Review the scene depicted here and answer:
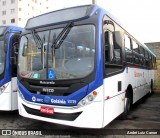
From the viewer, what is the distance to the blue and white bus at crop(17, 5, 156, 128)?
505cm

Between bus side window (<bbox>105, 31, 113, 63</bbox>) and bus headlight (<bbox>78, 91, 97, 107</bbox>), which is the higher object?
bus side window (<bbox>105, 31, 113, 63</bbox>)

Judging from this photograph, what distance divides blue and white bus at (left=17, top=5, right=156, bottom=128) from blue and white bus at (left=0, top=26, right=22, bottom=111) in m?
0.94

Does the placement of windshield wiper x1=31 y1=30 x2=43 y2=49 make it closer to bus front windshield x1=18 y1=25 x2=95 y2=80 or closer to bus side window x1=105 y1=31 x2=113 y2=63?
bus front windshield x1=18 y1=25 x2=95 y2=80

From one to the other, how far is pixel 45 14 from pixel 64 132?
122 inches

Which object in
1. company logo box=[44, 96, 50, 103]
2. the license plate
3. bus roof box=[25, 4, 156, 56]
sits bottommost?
the license plate

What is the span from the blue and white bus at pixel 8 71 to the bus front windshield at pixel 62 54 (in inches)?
51.6

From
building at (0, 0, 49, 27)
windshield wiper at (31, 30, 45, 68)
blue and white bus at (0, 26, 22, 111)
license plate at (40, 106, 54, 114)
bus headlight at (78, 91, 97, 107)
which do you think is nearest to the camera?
bus headlight at (78, 91, 97, 107)

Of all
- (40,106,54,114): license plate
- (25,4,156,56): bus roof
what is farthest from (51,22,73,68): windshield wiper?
(40,106,54,114): license plate

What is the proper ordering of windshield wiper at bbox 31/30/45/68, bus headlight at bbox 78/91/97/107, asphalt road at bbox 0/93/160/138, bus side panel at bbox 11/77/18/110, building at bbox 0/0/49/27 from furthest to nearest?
building at bbox 0/0/49/27, bus side panel at bbox 11/77/18/110, asphalt road at bbox 0/93/160/138, windshield wiper at bbox 31/30/45/68, bus headlight at bbox 78/91/97/107

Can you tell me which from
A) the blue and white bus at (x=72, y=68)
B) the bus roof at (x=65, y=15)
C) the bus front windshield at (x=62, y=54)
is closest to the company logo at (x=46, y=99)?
the blue and white bus at (x=72, y=68)

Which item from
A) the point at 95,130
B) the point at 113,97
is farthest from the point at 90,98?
the point at 95,130

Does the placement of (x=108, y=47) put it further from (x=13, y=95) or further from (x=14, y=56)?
(x=13, y=95)

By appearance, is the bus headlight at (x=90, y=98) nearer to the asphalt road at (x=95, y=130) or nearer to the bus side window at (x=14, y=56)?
the asphalt road at (x=95, y=130)

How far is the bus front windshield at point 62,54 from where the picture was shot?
518 centimetres
